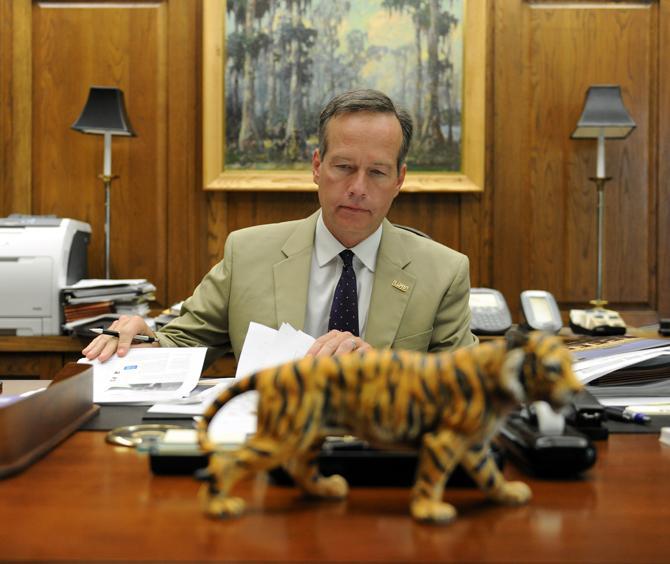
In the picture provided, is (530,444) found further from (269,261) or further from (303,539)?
(269,261)

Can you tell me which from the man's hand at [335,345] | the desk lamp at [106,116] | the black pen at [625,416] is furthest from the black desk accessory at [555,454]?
the desk lamp at [106,116]

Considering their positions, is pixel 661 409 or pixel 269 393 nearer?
pixel 269 393

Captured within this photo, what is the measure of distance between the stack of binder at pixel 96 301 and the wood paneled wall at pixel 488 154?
493 mm

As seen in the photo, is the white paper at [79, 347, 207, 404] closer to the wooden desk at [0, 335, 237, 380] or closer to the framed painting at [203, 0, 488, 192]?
the wooden desk at [0, 335, 237, 380]

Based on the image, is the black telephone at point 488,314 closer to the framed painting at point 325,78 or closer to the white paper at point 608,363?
the framed painting at point 325,78

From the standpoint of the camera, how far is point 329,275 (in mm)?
1875

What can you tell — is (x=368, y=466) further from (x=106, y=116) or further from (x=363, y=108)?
(x=106, y=116)

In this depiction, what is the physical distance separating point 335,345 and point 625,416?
1.69ft

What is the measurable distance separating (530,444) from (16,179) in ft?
9.80

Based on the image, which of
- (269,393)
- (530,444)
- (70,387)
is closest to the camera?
(269,393)

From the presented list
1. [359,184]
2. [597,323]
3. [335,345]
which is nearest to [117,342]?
[335,345]

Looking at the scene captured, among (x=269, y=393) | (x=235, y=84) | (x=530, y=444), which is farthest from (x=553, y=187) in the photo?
(x=269, y=393)

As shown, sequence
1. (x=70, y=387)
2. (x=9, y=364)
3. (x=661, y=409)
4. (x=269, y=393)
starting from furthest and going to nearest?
1. (x=9, y=364)
2. (x=661, y=409)
3. (x=70, y=387)
4. (x=269, y=393)

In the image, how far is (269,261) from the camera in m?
1.90
